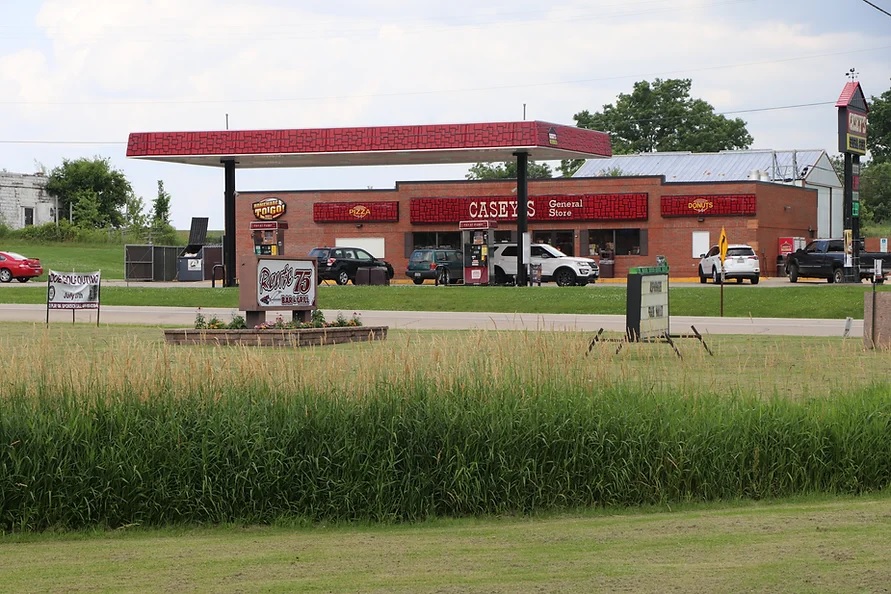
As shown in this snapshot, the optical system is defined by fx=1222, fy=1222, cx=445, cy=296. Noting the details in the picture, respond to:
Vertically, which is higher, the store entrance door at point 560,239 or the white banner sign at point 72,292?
the store entrance door at point 560,239

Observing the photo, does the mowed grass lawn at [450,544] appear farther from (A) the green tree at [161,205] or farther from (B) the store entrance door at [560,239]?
(A) the green tree at [161,205]

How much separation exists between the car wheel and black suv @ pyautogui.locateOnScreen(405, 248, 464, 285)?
4064 millimetres

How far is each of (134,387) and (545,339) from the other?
4003 millimetres

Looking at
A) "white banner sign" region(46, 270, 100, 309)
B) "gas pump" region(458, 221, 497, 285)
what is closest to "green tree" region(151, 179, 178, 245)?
"gas pump" region(458, 221, 497, 285)

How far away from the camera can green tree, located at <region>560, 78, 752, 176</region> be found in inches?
4257

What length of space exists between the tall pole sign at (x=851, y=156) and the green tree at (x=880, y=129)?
2660 inches

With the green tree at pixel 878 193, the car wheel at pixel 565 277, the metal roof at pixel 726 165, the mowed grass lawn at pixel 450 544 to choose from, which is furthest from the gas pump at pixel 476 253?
the green tree at pixel 878 193

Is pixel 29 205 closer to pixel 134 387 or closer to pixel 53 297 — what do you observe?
pixel 53 297

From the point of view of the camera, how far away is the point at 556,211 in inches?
2259

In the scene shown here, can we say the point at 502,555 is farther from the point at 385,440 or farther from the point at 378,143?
the point at 378,143

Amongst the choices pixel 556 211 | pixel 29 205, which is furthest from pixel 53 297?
pixel 29 205

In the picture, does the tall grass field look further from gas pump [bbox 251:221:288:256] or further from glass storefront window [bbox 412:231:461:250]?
glass storefront window [bbox 412:231:461:250]

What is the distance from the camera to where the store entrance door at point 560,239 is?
57.7 metres

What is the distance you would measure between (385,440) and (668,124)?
103 metres
